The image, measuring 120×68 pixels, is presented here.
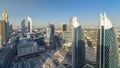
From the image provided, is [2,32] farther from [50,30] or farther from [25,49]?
[50,30]

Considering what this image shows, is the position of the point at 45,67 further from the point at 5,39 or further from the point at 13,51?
the point at 5,39

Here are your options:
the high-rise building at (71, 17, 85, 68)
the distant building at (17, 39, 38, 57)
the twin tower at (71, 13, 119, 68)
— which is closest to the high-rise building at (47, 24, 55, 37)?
the distant building at (17, 39, 38, 57)

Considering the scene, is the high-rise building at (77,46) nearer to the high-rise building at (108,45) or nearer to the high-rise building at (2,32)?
the high-rise building at (108,45)

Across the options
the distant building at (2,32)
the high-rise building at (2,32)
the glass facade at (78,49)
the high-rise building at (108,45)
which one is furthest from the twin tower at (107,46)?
the distant building at (2,32)

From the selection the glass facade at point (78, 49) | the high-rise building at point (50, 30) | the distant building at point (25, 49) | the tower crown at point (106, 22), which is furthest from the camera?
the high-rise building at point (50, 30)

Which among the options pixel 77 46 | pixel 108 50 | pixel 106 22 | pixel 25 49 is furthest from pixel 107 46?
pixel 25 49

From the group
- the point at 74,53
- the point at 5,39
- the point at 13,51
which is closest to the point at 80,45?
the point at 74,53

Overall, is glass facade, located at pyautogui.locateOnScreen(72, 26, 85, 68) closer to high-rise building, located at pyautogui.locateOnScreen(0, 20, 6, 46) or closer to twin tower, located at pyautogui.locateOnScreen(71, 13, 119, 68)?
twin tower, located at pyautogui.locateOnScreen(71, 13, 119, 68)

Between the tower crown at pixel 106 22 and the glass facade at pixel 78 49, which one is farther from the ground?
the tower crown at pixel 106 22

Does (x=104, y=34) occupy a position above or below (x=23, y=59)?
above
